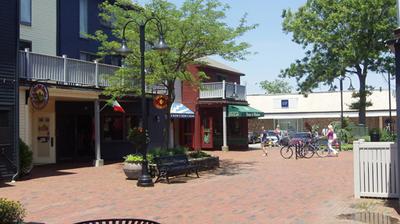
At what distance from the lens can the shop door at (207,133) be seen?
36812 mm

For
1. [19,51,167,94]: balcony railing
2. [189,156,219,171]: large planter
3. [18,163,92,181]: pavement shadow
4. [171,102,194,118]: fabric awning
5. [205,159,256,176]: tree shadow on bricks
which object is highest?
[19,51,167,94]: balcony railing

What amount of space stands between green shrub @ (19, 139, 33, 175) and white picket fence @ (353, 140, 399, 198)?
11.7 m

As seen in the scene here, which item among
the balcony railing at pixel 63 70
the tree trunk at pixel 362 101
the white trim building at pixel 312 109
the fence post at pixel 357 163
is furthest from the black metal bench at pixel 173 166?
the white trim building at pixel 312 109

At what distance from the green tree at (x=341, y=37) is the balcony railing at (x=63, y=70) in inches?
878

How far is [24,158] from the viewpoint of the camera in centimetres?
1859

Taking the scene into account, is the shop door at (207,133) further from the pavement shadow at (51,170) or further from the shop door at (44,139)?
the shop door at (44,139)

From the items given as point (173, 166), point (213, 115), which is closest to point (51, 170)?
point (173, 166)

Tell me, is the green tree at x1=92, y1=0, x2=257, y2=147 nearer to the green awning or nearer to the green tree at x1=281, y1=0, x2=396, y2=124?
the green awning

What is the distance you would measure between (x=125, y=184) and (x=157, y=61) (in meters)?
5.46

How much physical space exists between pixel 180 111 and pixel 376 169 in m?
23.0

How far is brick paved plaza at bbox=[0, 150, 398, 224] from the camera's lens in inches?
414

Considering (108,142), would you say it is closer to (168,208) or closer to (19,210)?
(168,208)

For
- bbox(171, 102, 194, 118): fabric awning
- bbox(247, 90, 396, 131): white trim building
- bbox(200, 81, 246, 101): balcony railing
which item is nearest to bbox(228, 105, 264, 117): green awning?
bbox(200, 81, 246, 101): balcony railing

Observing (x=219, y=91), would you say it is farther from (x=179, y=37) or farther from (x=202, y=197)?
(x=202, y=197)
